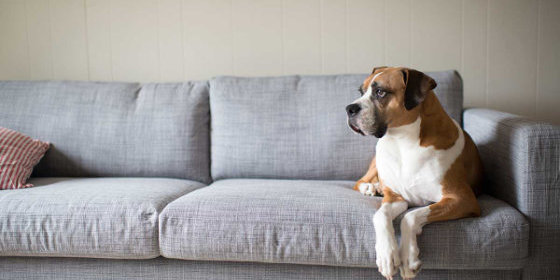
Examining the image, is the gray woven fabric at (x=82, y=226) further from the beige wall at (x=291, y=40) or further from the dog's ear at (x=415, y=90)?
the beige wall at (x=291, y=40)

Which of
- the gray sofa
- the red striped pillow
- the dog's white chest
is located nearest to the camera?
the gray sofa

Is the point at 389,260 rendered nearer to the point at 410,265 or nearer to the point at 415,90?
the point at 410,265

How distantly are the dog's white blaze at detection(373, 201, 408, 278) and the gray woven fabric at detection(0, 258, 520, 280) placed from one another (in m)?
0.15

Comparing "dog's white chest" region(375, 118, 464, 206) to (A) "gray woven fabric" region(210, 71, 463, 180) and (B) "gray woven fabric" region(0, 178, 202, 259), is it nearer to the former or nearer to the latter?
(A) "gray woven fabric" region(210, 71, 463, 180)

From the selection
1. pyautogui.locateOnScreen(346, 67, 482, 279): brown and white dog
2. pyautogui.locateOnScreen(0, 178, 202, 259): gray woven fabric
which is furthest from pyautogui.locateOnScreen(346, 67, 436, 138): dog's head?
pyautogui.locateOnScreen(0, 178, 202, 259): gray woven fabric

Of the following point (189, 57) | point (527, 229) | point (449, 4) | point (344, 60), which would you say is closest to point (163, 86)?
point (189, 57)

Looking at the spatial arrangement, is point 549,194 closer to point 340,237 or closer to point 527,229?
point 527,229

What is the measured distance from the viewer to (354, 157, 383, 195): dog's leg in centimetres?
184

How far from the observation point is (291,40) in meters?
2.62

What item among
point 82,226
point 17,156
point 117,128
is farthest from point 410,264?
point 17,156

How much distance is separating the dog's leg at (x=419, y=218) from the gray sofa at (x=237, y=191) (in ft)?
0.12

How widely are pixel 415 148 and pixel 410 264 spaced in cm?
43

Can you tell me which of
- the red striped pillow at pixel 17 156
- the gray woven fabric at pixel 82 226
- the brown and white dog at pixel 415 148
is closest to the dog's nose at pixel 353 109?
the brown and white dog at pixel 415 148

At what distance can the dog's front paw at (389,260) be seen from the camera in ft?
4.69
